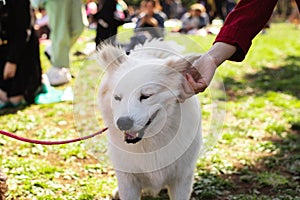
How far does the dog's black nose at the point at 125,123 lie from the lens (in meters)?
2.13

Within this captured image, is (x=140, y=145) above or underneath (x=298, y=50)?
above

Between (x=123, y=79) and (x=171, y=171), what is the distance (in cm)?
71

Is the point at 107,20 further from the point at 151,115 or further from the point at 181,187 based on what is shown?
the point at 151,115

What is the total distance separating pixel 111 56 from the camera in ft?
7.97

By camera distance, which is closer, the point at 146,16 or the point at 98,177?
the point at 98,177

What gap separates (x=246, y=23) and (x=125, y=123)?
72cm

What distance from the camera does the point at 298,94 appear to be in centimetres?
673


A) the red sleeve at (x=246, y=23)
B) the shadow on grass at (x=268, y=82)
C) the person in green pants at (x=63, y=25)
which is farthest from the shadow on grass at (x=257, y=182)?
the person in green pants at (x=63, y=25)

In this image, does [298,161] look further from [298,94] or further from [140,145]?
[298,94]

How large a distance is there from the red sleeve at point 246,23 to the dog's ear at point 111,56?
0.53m

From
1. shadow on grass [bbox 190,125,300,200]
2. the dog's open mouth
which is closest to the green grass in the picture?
shadow on grass [bbox 190,125,300,200]

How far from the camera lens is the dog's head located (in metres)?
2.17

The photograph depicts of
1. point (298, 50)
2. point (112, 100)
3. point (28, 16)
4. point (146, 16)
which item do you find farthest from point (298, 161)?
point (298, 50)

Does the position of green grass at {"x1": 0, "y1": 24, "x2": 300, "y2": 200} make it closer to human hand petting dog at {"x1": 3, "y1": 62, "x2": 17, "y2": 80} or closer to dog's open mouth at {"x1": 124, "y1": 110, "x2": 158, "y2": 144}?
human hand petting dog at {"x1": 3, "y1": 62, "x2": 17, "y2": 80}
